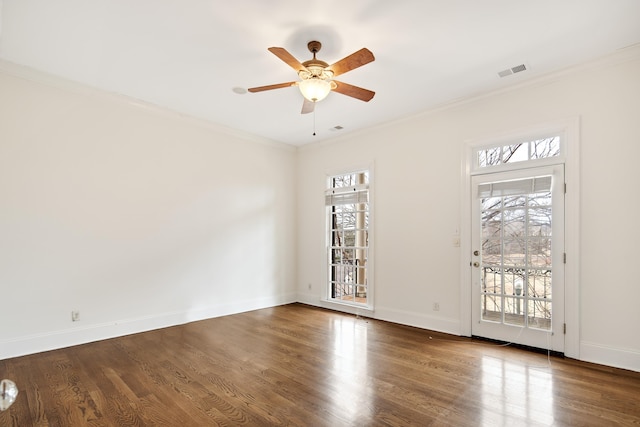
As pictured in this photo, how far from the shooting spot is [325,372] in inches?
121

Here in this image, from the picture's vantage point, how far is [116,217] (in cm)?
419

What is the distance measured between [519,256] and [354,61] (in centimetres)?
288

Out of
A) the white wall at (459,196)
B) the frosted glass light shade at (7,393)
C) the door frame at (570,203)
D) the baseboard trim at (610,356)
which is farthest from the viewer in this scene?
the door frame at (570,203)

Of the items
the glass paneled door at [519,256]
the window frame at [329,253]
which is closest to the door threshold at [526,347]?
the glass paneled door at [519,256]

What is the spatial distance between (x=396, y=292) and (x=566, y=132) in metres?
2.85

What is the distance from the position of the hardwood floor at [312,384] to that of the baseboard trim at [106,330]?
0.41 feet

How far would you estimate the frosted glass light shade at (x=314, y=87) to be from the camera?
2.99 metres

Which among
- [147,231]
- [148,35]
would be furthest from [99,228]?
[148,35]

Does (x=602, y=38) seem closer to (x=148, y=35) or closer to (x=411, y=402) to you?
(x=411, y=402)

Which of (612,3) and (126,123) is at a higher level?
(612,3)

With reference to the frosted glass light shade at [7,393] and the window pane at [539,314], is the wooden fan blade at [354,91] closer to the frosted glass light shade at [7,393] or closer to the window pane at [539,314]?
the window pane at [539,314]

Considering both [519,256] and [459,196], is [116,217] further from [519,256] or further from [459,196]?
[519,256]

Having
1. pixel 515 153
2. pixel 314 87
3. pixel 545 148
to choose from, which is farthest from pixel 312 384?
pixel 545 148

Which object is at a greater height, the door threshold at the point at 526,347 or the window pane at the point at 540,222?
the window pane at the point at 540,222
